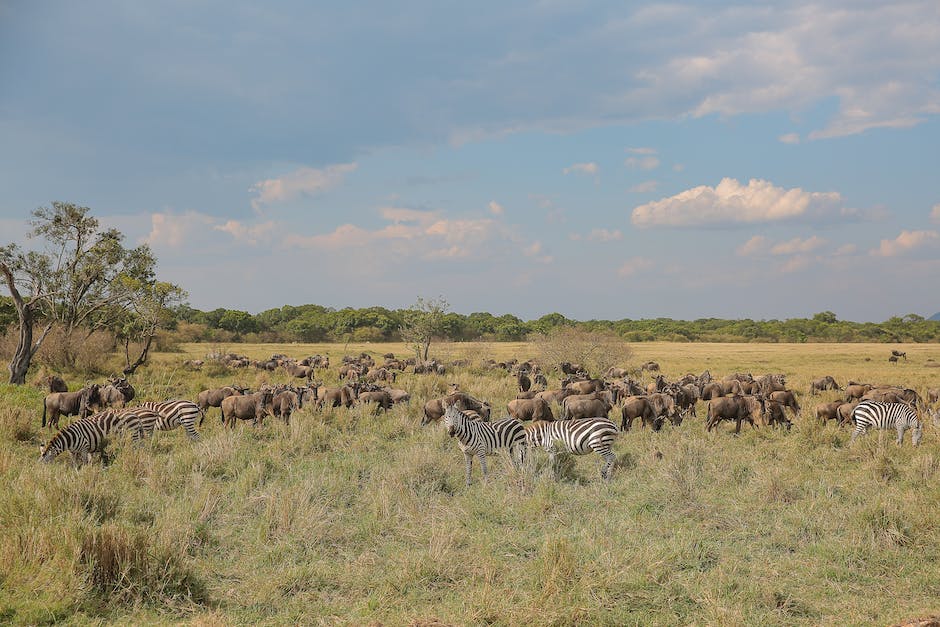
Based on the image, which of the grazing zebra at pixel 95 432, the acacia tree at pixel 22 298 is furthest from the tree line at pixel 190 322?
the grazing zebra at pixel 95 432

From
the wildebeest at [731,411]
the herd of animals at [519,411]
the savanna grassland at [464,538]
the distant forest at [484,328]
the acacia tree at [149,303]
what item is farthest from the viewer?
the distant forest at [484,328]

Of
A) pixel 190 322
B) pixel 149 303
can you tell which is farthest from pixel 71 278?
pixel 190 322

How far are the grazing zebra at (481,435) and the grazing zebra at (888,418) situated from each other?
7948 mm

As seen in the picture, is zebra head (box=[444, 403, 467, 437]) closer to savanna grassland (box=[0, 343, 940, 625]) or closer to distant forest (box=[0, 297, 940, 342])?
savanna grassland (box=[0, 343, 940, 625])

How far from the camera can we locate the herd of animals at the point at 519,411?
440 inches

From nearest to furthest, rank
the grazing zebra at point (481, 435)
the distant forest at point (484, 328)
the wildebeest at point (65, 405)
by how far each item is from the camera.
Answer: the grazing zebra at point (481, 435) → the wildebeest at point (65, 405) → the distant forest at point (484, 328)

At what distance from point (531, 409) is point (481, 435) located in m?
5.84

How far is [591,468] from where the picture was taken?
1191 cm

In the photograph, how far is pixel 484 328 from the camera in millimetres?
100375

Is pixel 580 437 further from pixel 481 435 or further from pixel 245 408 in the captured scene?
pixel 245 408

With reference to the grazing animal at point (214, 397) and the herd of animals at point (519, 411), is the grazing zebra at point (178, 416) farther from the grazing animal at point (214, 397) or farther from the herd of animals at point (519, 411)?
the grazing animal at point (214, 397)

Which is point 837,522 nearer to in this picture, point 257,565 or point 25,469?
point 257,565

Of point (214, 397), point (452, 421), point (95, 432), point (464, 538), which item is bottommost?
point (464, 538)

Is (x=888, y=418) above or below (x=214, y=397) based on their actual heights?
above
